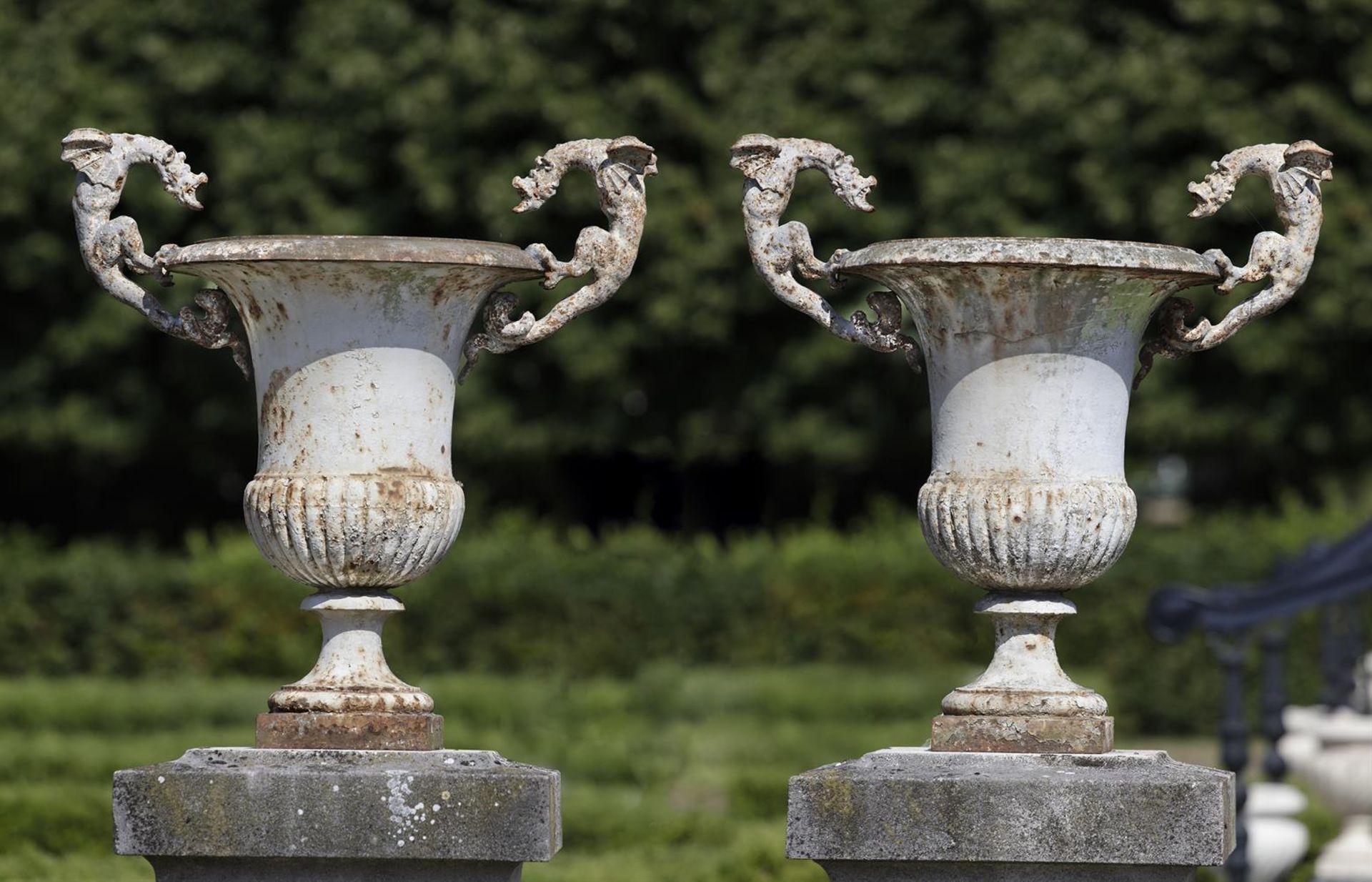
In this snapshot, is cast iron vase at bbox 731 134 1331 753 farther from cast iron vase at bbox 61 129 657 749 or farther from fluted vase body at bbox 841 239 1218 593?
cast iron vase at bbox 61 129 657 749

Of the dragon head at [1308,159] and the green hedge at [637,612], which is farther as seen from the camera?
the green hedge at [637,612]

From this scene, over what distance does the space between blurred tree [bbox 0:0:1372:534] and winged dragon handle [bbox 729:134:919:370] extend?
9421 millimetres

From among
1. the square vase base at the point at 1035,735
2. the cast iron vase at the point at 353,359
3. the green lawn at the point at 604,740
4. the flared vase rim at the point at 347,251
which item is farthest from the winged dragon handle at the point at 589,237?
the green lawn at the point at 604,740

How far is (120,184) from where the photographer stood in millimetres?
4840

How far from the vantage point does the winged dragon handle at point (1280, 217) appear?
466 cm

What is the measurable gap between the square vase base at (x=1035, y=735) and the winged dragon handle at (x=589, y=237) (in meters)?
1.24

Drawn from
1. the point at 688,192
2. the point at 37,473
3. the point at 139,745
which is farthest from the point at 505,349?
the point at 37,473

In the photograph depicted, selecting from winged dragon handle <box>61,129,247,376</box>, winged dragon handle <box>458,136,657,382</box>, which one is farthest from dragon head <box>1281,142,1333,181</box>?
winged dragon handle <box>61,129,247,376</box>

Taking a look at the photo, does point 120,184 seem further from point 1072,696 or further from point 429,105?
point 429,105

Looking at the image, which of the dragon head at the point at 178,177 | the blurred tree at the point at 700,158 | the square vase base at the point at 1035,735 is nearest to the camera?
the square vase base at the point at 1035,735

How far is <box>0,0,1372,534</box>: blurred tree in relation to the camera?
14.3 m

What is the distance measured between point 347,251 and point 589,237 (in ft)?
1.86

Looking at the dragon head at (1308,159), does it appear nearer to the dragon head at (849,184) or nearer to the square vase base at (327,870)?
the dragon head at (849,184)

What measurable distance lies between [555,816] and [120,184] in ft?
5.63
